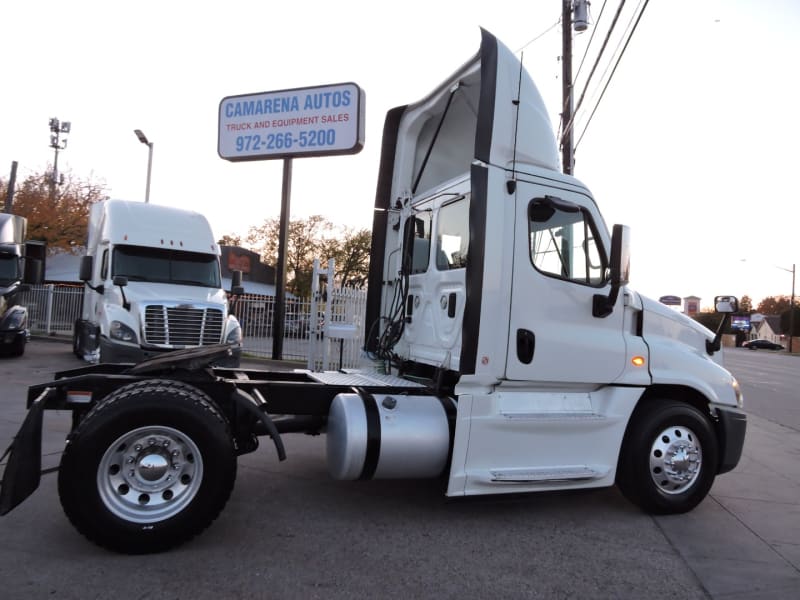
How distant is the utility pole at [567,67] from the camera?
43.9 ft

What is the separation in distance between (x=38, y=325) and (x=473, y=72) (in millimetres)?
20770

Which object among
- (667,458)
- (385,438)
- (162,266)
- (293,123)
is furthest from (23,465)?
(293,123)

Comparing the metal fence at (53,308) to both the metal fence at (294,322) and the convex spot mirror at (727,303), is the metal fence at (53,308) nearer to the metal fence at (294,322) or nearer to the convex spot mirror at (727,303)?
the metal fence at (294,322)

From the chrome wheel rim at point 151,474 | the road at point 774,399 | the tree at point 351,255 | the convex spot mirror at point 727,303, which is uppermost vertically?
the tree at point 351,255

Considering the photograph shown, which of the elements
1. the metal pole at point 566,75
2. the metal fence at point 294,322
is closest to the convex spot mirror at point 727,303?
the metal fence at point 294,322

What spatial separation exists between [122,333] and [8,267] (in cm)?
566

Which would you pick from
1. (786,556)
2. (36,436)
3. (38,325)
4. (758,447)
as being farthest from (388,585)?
(38,325)

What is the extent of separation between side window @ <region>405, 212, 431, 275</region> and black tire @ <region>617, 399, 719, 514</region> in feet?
7.57

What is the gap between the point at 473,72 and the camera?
5.09 m

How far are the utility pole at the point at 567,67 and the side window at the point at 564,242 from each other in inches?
317

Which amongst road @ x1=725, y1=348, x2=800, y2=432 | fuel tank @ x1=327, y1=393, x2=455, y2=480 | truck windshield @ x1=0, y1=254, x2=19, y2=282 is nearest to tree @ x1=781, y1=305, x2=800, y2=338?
road @ x1=725, y1=348, x2=800, y2=432

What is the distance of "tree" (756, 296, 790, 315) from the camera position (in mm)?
110500

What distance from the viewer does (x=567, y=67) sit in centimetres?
1586

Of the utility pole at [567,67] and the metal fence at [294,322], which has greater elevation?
the utility pole at [567,67]
